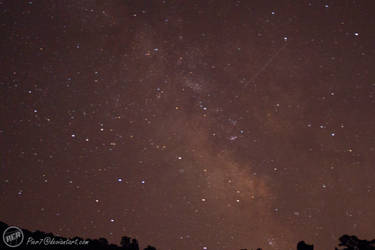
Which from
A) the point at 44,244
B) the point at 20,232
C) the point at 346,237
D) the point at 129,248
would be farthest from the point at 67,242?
the point at 346,237

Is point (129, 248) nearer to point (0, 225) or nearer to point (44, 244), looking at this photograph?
point (44, 244)

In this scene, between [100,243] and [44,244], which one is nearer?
[44,244]

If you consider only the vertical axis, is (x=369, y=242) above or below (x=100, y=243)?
above

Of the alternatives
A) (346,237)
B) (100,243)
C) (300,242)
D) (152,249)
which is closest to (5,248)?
(100,243)

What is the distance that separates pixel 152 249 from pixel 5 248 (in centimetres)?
509

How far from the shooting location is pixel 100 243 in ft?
38.8

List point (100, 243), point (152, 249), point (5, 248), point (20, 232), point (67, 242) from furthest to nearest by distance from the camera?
point (152, 249), point (100, 243), point (67, 242), point (20, 232), point (5, 248)

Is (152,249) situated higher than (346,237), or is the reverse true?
(346,237)

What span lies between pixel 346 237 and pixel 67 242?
8456 mm

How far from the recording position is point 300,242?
10070 millimetres

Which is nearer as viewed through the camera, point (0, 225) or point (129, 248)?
point (0, 225)

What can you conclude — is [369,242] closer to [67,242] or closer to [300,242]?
[300,242]

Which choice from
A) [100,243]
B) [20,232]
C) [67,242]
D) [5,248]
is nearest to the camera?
[5,248]

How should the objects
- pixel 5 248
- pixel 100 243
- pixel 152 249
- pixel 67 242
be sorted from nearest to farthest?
pixel 5 248
pixel 67 242
pixel 100 243
pixel 152 249
